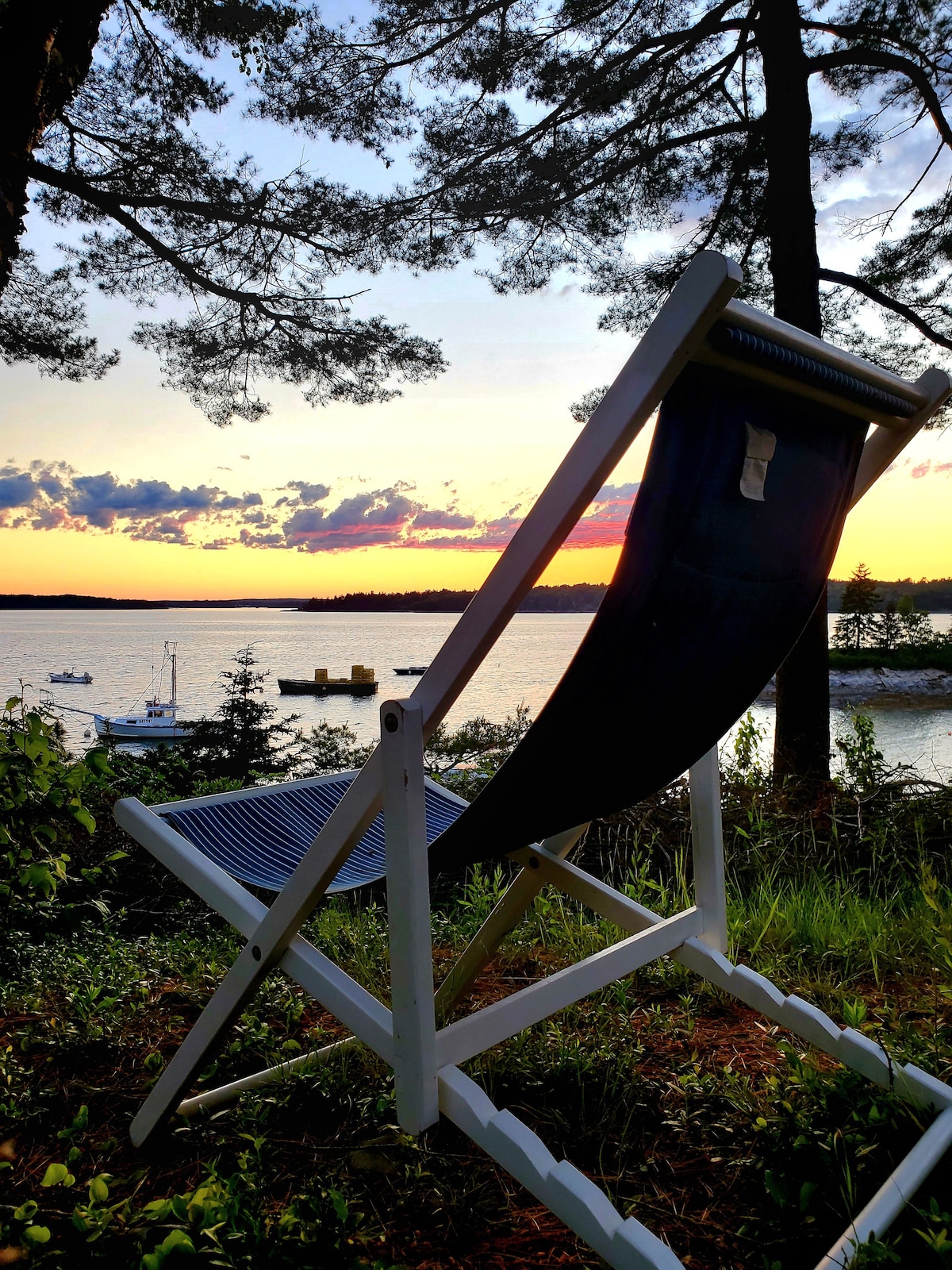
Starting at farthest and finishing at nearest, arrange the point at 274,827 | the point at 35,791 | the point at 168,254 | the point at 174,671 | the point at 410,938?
the point at 174,671, the point at 168,254, the point at 35,791, the point at 274,827, the point at 410,938

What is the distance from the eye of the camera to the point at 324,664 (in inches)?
572

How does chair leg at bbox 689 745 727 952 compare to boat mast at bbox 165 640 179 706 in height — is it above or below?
above

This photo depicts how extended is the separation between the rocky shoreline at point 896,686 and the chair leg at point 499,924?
4.85 metres

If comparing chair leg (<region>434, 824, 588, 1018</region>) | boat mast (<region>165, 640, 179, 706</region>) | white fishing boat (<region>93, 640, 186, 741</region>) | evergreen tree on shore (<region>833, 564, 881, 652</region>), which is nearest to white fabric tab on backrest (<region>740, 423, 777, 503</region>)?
chair leg (<region>434, 824, 588, 1018</region>)

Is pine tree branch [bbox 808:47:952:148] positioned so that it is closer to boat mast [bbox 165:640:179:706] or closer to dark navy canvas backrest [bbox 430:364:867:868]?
dark navy canvas backrest [bbox 430:364:867:868]

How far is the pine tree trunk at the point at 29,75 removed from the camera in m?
2.73

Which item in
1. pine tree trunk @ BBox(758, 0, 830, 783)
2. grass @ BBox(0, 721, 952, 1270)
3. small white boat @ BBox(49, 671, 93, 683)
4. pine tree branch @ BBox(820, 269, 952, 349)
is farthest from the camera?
small white boat @ BBox(49, 671, 93, 683)

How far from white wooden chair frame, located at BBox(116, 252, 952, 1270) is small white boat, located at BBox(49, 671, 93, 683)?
15439mm

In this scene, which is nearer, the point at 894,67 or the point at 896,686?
the point at 894,67

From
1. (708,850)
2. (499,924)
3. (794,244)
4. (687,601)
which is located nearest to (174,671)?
(794,244)

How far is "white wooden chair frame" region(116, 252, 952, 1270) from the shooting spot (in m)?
0.90

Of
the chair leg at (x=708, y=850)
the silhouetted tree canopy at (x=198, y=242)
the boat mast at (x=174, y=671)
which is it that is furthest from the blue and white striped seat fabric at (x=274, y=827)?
the boat mast at (x=174, y=671)

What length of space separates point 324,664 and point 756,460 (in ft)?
45.3

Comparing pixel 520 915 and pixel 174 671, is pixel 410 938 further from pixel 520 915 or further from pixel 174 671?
pixel 174 671
